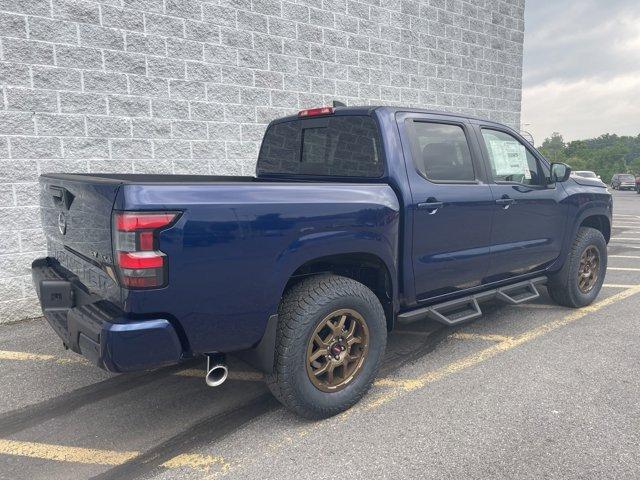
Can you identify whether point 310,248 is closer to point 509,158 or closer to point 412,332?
point 412,332

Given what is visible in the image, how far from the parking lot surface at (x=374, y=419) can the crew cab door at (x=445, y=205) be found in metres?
0.73

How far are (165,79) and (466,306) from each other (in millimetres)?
4205

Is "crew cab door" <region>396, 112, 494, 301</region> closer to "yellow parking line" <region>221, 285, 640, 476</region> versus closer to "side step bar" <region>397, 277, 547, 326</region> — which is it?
"side step bar" <region>397, 277, 547, 326</region>

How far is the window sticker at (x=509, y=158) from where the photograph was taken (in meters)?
4.21

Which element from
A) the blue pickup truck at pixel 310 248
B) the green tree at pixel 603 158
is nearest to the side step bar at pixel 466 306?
the blue pickup truck at pixel 310 248

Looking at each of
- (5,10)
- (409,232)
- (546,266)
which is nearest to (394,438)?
(409,232)

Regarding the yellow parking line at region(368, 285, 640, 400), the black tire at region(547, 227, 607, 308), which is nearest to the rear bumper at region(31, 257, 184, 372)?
the yellow parking line at region(368, 285, 640, 400)

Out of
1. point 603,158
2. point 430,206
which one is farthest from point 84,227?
point 603,158

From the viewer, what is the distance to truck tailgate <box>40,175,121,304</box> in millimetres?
2387

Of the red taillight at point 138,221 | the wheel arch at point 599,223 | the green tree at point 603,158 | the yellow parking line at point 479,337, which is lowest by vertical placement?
the yellow parking line at point 479,337

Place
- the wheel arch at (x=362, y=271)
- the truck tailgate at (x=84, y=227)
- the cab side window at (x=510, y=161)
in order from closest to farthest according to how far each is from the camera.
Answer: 1. the truck tailgate at (x=84, y=227)
2. the wheel arch at (x=362, y=271)
3. the cab side window at (x=510, y=161)

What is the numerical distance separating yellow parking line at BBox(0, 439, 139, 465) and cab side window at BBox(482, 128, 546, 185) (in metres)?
3.40

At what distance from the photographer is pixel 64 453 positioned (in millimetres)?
2719

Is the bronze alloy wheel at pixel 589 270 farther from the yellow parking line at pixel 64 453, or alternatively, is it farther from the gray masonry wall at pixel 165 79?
the yellow parking line at pixel 64 453
